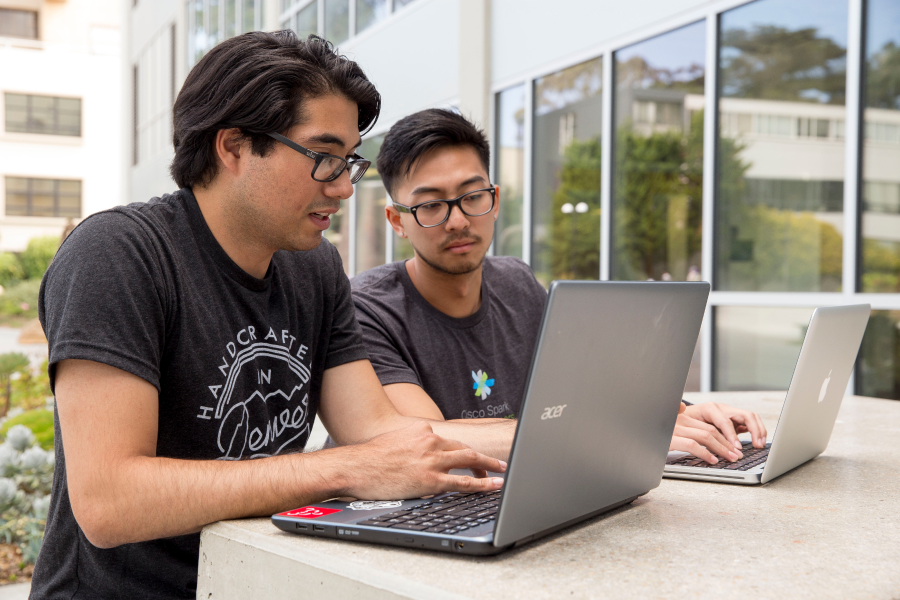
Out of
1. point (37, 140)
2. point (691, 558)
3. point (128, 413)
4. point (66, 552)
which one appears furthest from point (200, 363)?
point (37, 140)

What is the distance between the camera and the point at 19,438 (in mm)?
3090

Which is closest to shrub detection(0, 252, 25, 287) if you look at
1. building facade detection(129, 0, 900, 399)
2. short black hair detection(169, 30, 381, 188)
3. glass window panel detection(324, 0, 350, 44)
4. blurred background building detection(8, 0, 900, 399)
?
glass window panel detection(324, 0, 350, 44)

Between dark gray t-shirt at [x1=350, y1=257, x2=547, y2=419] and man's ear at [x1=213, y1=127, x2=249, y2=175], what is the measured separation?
65 cm

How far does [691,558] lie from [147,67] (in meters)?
19.5

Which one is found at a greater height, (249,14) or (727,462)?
(249,14)

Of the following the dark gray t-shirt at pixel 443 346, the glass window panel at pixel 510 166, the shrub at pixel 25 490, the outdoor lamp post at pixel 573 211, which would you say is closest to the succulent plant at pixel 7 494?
the shrub at pixel 25 490

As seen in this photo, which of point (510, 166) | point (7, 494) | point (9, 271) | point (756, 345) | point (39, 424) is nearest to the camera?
point (7, 494)

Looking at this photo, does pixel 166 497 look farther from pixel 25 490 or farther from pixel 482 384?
pixel 25 490

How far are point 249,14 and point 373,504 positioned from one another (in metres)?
12.0

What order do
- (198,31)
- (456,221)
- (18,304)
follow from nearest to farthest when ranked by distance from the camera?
(456,221) → (198,31) → (18,304)

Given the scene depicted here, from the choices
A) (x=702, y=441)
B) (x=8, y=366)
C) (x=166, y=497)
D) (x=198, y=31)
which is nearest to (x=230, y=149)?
(x=166, y=497)

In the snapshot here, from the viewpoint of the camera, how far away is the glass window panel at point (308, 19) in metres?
9.70

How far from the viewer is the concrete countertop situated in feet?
2.89

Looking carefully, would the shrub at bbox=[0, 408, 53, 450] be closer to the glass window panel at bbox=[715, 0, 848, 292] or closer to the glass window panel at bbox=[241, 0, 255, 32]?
the glass window panel at bbox=[715, 0, 848, 292]
